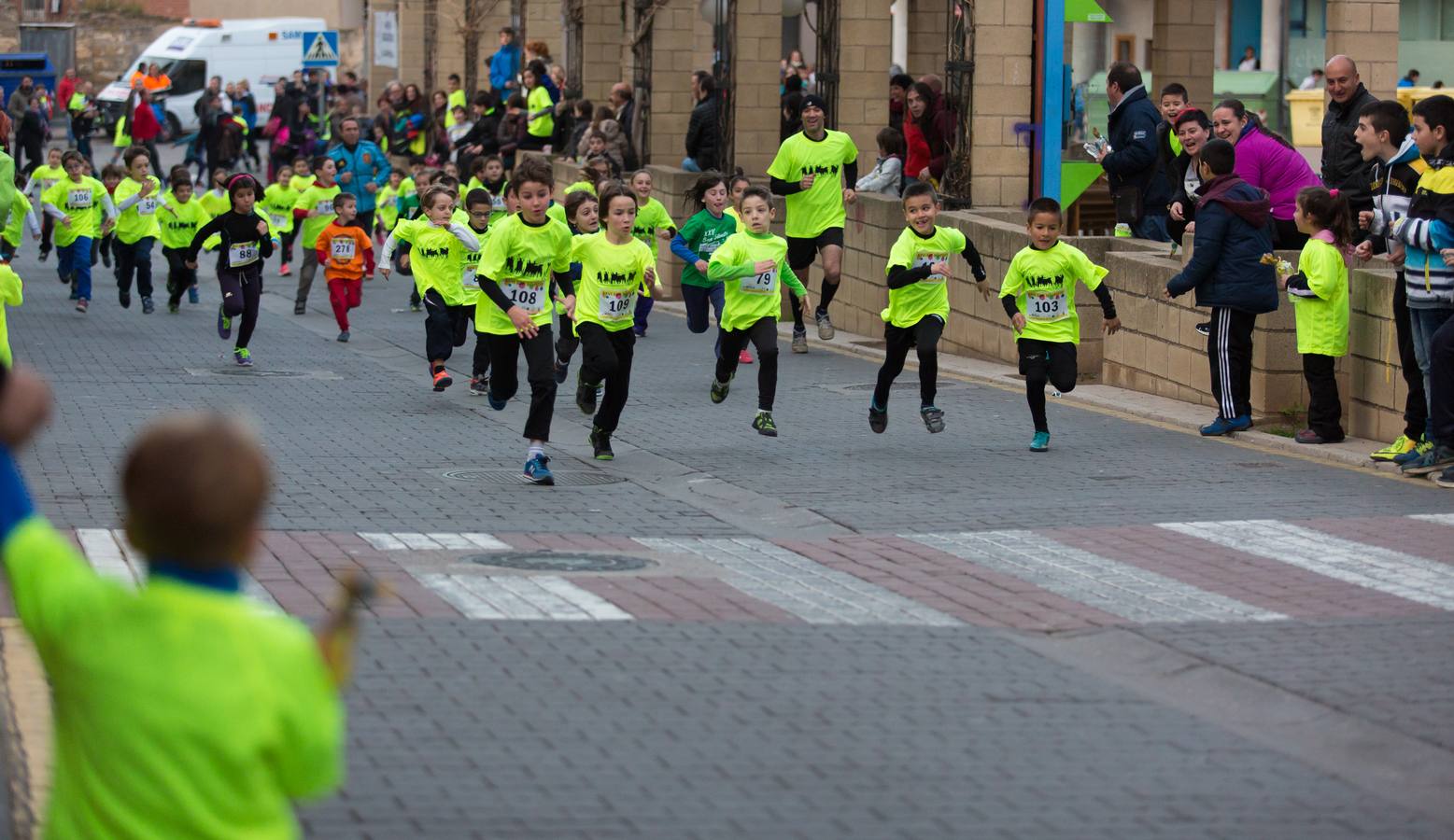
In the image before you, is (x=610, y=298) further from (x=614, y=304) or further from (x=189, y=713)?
(x=189, y=713)

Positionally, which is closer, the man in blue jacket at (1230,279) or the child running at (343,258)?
the man in blue jacket at (1230,279)

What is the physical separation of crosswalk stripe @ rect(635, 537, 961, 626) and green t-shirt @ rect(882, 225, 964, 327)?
3807 millimetres

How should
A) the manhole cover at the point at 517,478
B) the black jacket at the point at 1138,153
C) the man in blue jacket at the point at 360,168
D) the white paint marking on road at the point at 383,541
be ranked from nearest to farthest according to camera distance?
the white paint marking on road at the point at 383,541 → the manhole cover at the point at 517,478 → the black jacket at the point at 1138,153 → the man in blue jacket at the point at 360,168

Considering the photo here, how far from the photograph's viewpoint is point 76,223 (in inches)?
913

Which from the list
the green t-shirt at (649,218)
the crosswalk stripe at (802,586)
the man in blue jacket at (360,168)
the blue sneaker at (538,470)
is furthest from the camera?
the man in blue jacket at (360,168)

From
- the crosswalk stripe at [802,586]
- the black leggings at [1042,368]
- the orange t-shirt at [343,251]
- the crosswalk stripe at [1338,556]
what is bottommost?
the crosswalk stripe at [802,586]

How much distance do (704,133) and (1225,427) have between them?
1293 cm

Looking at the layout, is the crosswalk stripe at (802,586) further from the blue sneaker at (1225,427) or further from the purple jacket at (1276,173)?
Result: the purple jacket at (1276,173)

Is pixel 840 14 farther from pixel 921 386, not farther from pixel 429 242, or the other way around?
pixel 921 386

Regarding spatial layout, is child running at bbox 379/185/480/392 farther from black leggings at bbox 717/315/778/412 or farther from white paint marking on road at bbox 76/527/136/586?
white paint marking on road at bbox 76/527/136/586

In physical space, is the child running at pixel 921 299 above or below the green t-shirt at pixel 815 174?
below

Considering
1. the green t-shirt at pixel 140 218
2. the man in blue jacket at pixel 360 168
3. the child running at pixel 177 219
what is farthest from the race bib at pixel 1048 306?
the man in blue jacket at pixel 360 168

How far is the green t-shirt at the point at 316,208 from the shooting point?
24578 millimetres

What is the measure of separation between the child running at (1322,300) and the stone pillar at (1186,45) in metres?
10.2
